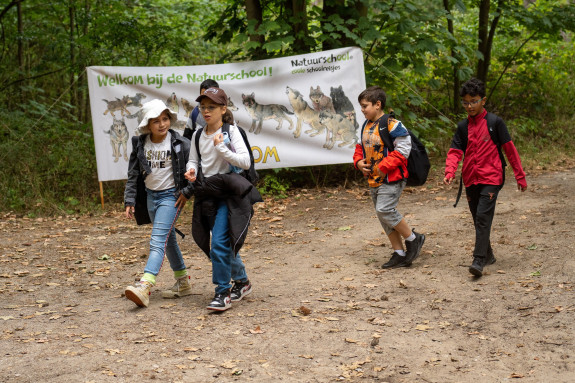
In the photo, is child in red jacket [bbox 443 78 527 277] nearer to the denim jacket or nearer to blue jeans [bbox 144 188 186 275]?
the denim jacket

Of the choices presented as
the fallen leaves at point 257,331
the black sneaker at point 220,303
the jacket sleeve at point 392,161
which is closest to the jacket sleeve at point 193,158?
the black sneaker at point 220,303

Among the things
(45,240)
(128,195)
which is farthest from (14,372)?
(45,240)

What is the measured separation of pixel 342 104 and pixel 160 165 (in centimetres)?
539

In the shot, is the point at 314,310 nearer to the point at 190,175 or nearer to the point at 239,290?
the point at 239,290

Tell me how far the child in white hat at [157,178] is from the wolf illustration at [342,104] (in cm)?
515

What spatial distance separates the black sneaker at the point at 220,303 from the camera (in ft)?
17.7

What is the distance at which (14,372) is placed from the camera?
4301mm

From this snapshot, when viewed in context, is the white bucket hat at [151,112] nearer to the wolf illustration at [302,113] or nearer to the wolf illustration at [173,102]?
the wolf illustration at [173,102]

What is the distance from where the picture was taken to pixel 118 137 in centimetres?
1029

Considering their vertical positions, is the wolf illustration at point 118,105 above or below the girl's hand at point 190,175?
above

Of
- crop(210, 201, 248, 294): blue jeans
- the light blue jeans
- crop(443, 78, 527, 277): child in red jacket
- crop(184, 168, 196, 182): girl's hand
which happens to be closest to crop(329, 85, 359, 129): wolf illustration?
the light blue jeans

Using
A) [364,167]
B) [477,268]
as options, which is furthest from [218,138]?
[477,268]

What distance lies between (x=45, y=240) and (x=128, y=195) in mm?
3502

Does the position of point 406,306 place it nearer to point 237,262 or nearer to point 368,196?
point 237,262
